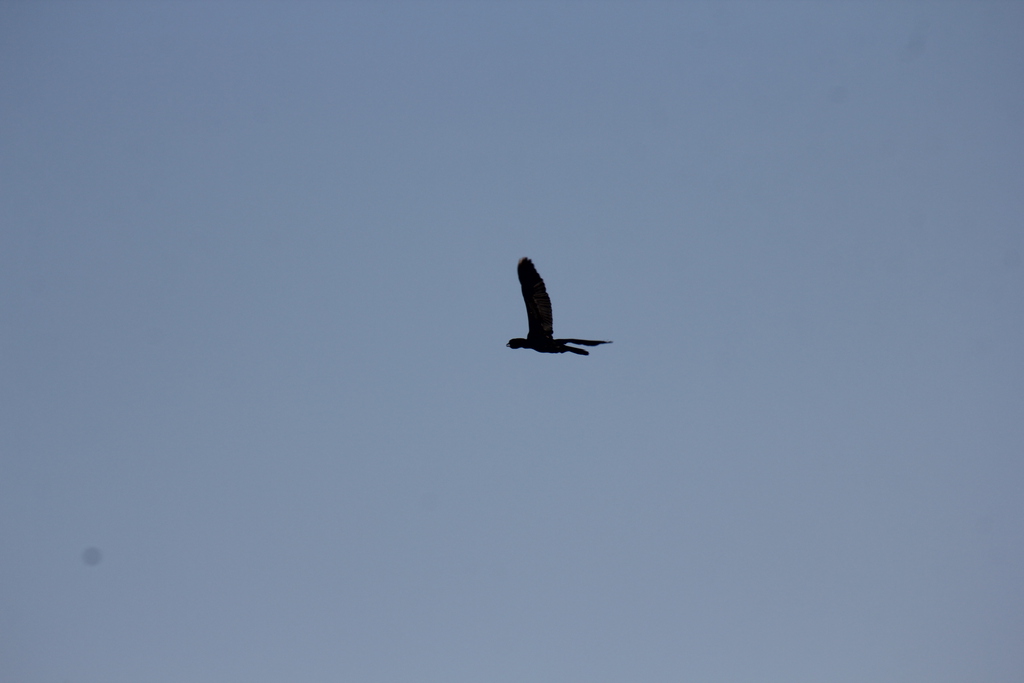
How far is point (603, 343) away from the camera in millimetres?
23000

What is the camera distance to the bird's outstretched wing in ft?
78.2

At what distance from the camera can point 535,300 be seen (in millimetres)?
24250

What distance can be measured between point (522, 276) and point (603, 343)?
3.25 meters

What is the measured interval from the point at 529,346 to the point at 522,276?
107 inches

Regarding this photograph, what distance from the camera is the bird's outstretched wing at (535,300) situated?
78.2 ft

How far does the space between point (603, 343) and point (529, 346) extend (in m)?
3.29

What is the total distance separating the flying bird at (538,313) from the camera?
23828 millimetres

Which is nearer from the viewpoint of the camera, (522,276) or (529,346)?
(522,276)

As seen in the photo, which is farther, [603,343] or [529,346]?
[529,346]

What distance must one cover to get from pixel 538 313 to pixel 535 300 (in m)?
0.42

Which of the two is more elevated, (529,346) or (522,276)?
(522,276)

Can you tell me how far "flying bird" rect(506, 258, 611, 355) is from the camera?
23.8 m

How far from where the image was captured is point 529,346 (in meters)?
25.5

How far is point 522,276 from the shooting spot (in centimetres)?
2389
